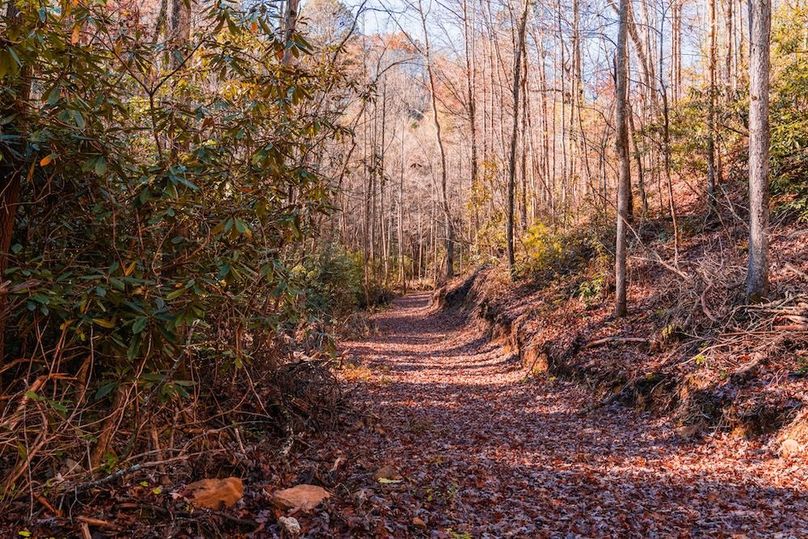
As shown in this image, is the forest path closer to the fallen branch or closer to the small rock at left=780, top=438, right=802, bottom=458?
the small rock at left=780, top=438, right=802, bottom=458

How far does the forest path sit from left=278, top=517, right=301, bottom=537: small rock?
11.3 inches

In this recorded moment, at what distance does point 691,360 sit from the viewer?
23.8 feet

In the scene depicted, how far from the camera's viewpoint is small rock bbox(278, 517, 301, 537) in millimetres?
3551

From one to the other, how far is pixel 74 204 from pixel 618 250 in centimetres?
871

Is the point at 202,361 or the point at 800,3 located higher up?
the point at 800,3

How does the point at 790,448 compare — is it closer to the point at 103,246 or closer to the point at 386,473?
the point at 386,473

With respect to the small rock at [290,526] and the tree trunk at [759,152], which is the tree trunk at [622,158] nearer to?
the tree trunk at [759,152]

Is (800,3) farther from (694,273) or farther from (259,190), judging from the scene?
(259,190)

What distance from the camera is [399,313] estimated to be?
2419 centimetres

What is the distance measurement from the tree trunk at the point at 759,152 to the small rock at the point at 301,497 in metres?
6.13

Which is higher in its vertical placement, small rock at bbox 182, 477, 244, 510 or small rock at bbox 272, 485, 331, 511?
A: small rock at bbox 182, 477, 244, 510

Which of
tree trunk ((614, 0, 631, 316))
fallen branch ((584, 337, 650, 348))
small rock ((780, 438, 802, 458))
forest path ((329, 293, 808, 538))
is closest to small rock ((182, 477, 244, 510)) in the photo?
forest path ((329, 293, 808, 538))

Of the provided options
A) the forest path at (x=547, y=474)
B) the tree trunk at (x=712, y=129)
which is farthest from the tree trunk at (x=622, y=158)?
the forest path at (x=547, y=474)

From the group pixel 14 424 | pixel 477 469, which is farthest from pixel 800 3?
pixel 14 424
